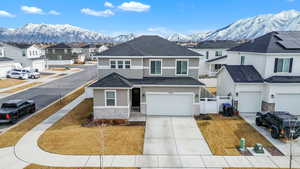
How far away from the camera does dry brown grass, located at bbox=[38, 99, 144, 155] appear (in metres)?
11.4

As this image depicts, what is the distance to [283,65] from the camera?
1752 cm

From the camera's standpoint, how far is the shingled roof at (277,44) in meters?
17.5

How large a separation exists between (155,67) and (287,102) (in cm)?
1258

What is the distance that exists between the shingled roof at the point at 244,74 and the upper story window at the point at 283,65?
5.49 feet

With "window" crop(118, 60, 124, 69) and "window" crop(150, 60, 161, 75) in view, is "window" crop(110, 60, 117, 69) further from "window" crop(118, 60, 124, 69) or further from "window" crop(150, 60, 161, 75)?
"window" crop(150, 60, 161, 75)

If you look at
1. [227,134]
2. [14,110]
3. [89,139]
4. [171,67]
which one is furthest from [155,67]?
[14,110]

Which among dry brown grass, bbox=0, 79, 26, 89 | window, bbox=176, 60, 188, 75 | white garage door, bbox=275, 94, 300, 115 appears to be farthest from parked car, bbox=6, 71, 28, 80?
white garage door, bbox=275, 94, 300, 115

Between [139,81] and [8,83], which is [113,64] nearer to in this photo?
[139,81]

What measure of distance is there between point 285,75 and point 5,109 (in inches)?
1002

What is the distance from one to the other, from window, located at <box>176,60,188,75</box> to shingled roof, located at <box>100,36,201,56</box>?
78 centimetres

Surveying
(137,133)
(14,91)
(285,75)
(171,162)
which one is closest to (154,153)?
(171,162)

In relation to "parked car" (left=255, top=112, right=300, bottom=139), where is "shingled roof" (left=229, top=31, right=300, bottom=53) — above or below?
above

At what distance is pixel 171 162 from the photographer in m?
10.2

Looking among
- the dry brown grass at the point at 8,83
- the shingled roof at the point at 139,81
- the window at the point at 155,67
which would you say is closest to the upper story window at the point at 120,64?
the shingled roof at the point at 139,81
